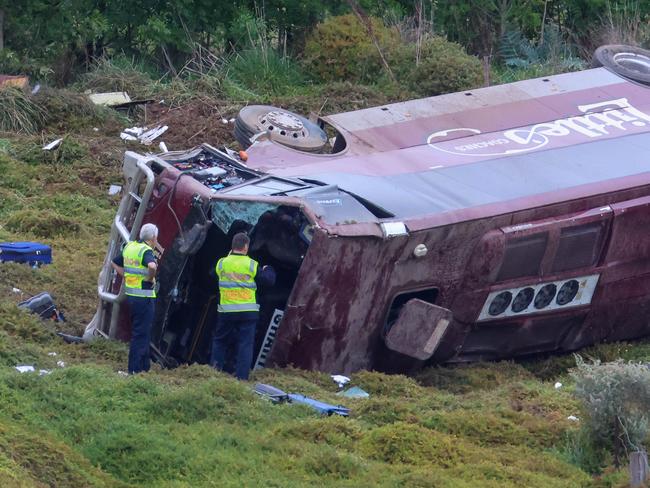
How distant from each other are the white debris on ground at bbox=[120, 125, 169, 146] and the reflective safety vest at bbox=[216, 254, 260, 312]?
7.80 meters

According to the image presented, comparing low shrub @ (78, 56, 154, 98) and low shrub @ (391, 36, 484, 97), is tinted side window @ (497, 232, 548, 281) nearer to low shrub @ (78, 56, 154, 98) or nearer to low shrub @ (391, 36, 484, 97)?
low shrub @ (391, 36, 484, 97)

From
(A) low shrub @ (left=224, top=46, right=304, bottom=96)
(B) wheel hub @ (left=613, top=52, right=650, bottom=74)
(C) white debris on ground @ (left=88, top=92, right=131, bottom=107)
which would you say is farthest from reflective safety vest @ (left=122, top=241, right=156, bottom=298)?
(A) low shrub @ (left=224, top=46, right=304, bottom=96)

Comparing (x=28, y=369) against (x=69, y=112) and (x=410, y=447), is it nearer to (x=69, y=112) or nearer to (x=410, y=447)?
(x=410, y=447)

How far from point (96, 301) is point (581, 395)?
5196 mm

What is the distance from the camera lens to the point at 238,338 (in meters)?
9.23

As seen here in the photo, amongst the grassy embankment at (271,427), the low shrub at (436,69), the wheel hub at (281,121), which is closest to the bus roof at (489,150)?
the wheel hub at (281,121)

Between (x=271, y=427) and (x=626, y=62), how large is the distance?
659 cm

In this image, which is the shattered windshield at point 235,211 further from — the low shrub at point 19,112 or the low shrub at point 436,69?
the low shrub at point 436,69

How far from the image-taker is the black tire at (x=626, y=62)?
12203 mm

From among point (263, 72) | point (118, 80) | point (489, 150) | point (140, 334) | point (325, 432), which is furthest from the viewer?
point (263, 72)

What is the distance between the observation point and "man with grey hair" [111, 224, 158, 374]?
918 cm

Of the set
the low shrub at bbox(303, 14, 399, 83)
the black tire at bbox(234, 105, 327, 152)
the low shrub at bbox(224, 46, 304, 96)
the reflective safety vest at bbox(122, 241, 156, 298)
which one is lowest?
the low shrub at bbox(224, 46, 304, 96)

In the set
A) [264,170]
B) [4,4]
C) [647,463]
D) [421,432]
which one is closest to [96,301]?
[264,170]

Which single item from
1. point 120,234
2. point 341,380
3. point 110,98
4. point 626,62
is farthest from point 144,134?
point 341,380
